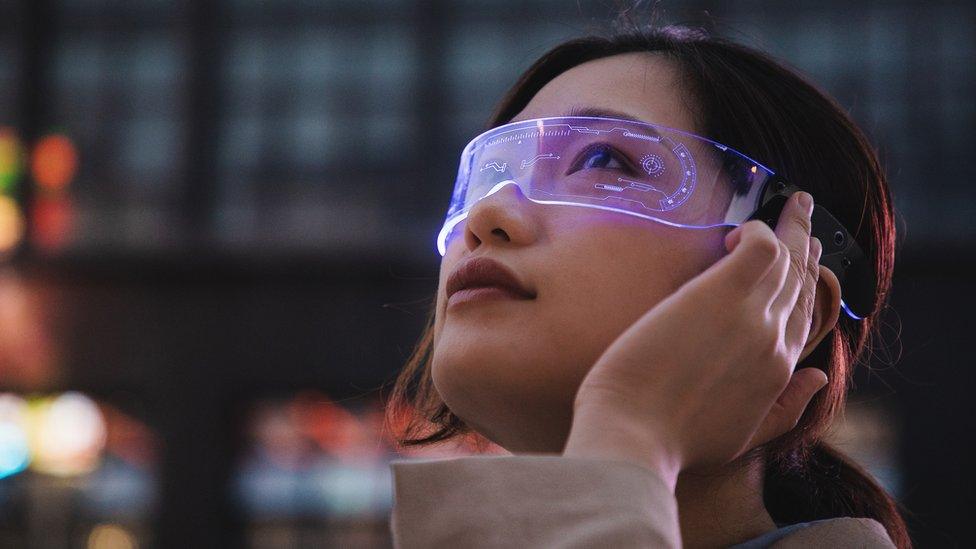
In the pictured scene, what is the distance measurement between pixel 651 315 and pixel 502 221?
0.42m

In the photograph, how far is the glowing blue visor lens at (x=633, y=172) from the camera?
1599 mm

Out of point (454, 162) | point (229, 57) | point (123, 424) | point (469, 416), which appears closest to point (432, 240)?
point (454, 162)

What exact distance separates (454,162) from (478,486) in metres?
15.9

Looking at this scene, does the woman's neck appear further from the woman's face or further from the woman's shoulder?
the woman's face

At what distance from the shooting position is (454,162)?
16922 millimetres

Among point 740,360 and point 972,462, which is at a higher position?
point 740,360

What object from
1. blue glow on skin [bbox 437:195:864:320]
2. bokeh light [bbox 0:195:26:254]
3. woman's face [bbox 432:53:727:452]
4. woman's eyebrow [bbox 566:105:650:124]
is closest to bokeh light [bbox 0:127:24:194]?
bokeh light [bbox 0:195:26:254]

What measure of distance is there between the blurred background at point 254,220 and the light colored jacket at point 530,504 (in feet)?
48.3

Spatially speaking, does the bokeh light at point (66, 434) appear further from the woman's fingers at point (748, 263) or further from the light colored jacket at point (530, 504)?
the woman's fingers at point (748, 263)

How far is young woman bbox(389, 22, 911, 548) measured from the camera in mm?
1123

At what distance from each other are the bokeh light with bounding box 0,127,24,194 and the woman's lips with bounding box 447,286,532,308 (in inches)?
701

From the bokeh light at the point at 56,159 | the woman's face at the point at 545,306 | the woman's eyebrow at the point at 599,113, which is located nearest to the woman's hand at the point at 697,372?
the woman's face at the point at 545,306

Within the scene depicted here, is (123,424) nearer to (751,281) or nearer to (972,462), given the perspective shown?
(972,462)

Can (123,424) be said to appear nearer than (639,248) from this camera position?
No
